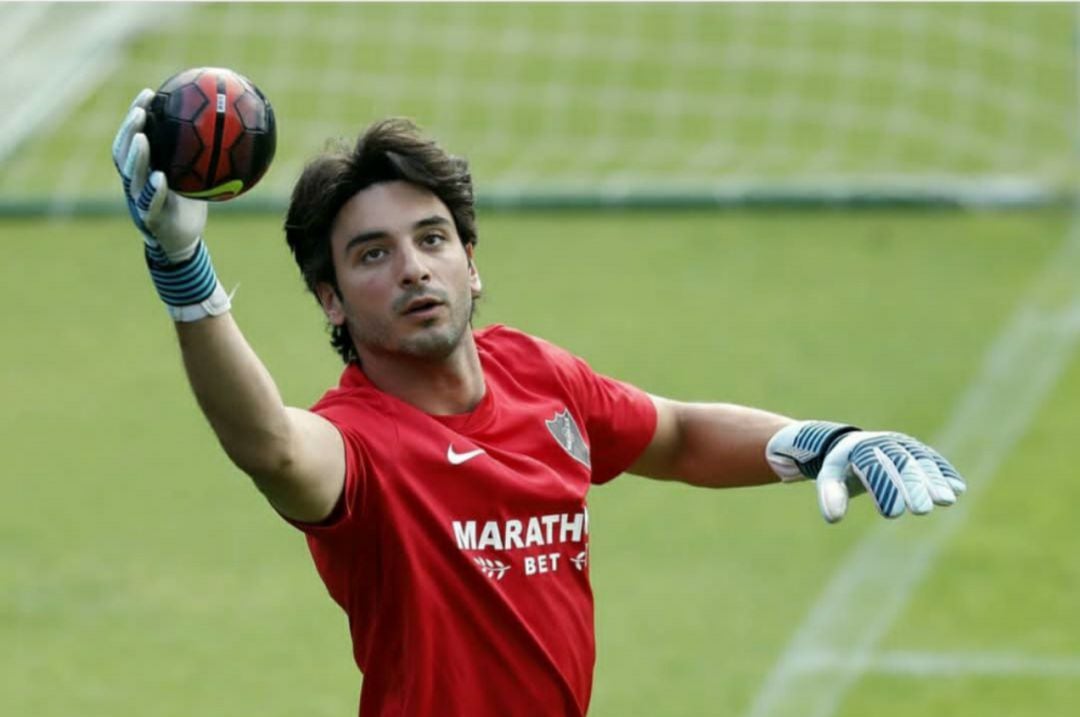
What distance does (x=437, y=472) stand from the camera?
16.0ft

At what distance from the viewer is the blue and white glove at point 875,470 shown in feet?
15.6

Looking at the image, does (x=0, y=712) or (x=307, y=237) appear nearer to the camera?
(x=307, y=237)

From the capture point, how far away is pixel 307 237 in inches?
201

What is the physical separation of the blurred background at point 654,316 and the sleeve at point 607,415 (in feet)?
9.96

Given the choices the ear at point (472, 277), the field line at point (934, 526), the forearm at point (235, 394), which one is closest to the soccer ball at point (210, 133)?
the forearm at point (235, 394)

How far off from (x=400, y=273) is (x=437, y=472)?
1.49 ft

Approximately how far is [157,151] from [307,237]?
2.97ft

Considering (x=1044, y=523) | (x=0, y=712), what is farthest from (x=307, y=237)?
(x=1044, y=523)

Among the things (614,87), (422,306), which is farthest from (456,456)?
(614,87)

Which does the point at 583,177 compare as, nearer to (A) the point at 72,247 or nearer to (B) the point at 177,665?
(A) the point at 72,247

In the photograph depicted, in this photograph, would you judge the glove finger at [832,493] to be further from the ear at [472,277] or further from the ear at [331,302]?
the ear at [331,302]

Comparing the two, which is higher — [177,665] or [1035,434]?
[1035,434]

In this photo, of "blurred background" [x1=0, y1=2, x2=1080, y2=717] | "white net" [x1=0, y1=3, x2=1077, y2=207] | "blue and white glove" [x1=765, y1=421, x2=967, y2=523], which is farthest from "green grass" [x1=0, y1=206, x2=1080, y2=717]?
"blue and white glove" [x1=765, y1=421, x2=967, y2=523]

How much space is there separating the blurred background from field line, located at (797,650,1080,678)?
2cm
